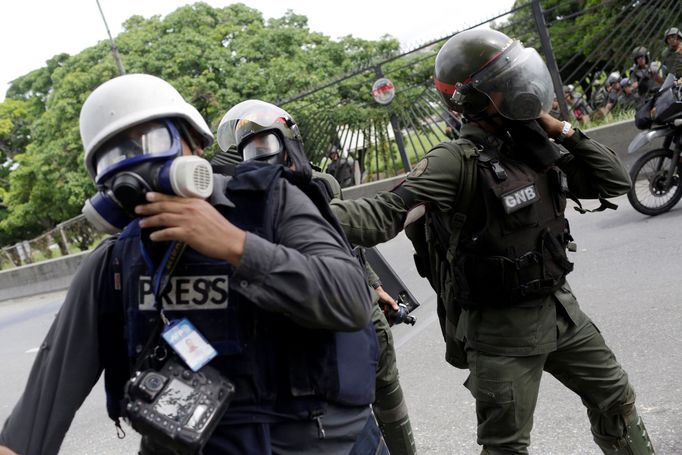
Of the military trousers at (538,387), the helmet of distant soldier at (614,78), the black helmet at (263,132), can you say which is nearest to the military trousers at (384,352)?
the military trousers at (538,387)

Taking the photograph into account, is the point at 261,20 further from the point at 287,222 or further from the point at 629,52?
the point at 287,222

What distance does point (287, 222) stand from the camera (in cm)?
151

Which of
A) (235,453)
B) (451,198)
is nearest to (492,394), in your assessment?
(451,198)

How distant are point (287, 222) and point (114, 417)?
0.65 meters

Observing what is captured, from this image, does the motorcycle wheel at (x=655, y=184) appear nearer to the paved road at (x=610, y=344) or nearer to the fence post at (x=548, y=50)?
the paved road at (x=610, y=344)

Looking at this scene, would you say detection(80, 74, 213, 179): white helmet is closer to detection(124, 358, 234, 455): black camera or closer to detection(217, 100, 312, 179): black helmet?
detection(124, 358, 234, 455): black camera

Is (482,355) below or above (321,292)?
below

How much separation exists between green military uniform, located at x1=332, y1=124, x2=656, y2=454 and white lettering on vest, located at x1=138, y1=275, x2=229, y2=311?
2.59 feet

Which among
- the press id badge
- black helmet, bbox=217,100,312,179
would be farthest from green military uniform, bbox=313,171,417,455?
the press id badge

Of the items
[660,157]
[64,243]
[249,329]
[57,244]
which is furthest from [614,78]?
[57,244]

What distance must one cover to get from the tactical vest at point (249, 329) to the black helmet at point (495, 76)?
1.14 meters

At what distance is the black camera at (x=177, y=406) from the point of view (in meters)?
1.40

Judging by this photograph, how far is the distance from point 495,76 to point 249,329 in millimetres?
1389

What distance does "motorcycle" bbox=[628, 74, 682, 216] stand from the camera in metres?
6.78
